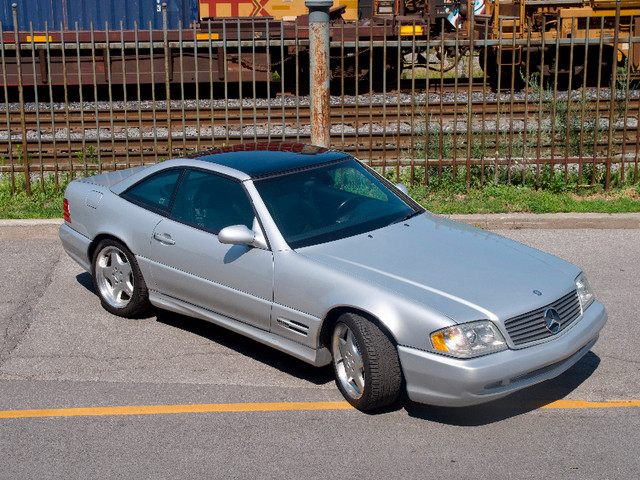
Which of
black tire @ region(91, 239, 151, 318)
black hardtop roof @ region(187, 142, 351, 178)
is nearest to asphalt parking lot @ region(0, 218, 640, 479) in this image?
black tire @ region(91, 239, 151, 318)

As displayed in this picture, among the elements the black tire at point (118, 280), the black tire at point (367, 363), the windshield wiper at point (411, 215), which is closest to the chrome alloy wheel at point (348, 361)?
Result: the black tire at point (367, 363)

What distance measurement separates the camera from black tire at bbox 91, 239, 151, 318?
6.00 metres

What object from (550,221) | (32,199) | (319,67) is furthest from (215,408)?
(32,199)

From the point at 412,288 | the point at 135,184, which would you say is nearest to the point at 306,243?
the point at 412,288

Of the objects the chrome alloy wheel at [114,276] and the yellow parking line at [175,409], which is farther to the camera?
the chrome alloy wheel at [114,276]

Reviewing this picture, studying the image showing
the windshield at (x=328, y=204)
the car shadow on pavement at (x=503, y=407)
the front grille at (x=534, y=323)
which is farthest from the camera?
the windshield at (x=328, y=204)

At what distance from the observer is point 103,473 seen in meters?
4.05

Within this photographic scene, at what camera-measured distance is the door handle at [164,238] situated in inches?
221

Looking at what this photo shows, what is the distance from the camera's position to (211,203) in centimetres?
559

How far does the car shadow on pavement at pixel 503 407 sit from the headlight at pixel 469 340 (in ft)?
1.75

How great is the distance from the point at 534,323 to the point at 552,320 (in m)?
0.16

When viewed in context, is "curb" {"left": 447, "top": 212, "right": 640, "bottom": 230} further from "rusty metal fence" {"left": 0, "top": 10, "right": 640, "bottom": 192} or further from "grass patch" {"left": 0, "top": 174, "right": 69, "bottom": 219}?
"grass patch" {"left": 0, "top": 174, "right": 69, "bottom": 219}

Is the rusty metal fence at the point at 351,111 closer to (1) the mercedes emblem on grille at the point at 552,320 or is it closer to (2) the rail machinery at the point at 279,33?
(2) the rail machinery at the point at 279,33

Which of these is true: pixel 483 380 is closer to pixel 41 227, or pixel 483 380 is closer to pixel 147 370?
pixel 147 370
